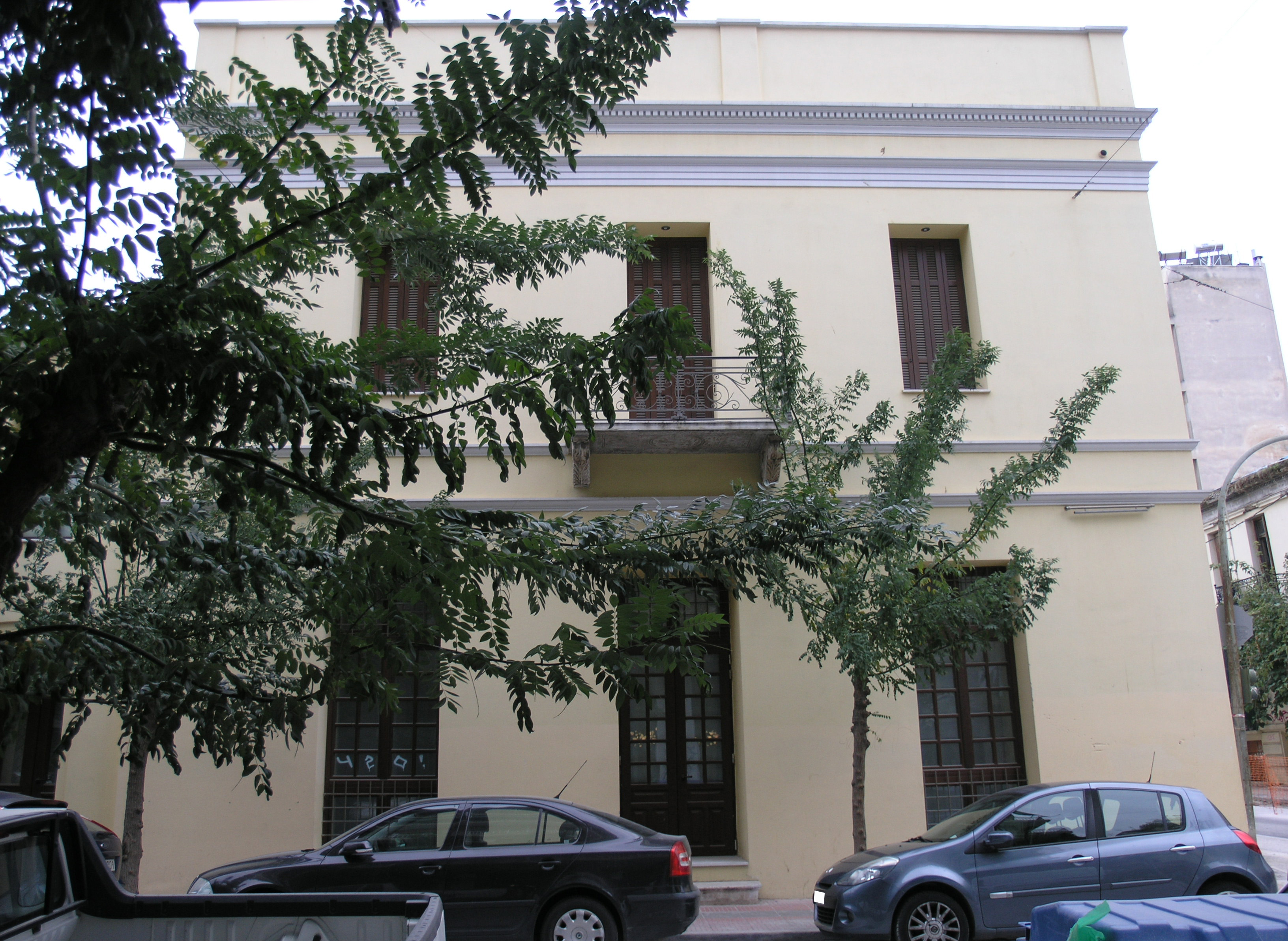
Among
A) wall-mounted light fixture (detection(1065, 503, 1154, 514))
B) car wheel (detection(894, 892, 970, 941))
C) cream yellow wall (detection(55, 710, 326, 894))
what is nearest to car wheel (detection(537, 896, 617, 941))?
car wheel (detection(894, 892, 970, 941))

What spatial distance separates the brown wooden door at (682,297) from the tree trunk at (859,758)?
13.4 ft

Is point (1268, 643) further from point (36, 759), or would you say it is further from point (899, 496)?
point (36, 759)

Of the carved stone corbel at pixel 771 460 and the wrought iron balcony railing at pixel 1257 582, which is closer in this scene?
the carved stone corbel at pixel 771 460

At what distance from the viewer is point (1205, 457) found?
36.0m

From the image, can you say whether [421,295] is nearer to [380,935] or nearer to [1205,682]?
[380,935]

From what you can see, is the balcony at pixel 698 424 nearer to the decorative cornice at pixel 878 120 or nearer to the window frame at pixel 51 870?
the decorative cornice at pixel 878 120

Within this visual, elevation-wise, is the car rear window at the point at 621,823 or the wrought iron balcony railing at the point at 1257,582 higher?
the wrought iron balcony railing at the point at 1257,582

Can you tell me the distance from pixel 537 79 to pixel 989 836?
778cm

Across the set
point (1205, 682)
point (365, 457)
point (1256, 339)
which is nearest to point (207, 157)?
point (365, 457)

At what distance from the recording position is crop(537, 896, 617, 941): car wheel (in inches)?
319

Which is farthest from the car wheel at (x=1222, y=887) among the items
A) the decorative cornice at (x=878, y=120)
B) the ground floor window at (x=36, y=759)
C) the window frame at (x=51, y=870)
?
the ground floor window at (x=36, y=759)

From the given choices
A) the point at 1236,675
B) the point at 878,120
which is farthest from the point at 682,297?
the point at 1236,675

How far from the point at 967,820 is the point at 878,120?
31.5 feet

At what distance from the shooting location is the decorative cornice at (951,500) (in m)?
11.8
